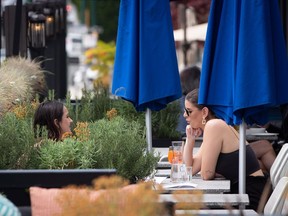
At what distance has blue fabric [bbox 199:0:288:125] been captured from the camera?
768 cm

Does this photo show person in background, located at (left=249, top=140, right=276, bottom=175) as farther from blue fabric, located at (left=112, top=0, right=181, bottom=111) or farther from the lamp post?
the lamp post

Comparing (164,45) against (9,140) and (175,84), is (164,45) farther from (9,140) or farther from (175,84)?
(9,140)

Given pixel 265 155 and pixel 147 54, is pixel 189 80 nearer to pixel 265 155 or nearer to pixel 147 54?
pixel 265 155

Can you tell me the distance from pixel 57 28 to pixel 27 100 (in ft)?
34.3

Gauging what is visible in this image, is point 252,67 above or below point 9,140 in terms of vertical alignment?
above

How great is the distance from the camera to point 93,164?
22.6ft

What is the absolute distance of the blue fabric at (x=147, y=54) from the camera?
8.57m

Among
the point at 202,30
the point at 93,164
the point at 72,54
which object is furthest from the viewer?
the point at 72,54

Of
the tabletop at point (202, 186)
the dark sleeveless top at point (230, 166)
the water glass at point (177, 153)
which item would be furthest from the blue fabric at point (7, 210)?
the dark sleeveless top at point (230, 166)

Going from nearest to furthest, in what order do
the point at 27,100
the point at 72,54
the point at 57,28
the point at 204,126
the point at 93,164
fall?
the point at 93,164 < the point at 204,126 < the point at 27,100 < the point at 57,28 < the point at 72,54

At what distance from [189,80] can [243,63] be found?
4.99 metres

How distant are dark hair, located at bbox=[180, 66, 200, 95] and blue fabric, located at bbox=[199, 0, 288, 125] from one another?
14.4ft

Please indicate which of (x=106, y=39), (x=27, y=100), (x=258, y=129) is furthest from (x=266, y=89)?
(x=106, y=39)

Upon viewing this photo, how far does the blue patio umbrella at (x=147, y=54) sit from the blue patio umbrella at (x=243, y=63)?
0.59 m
